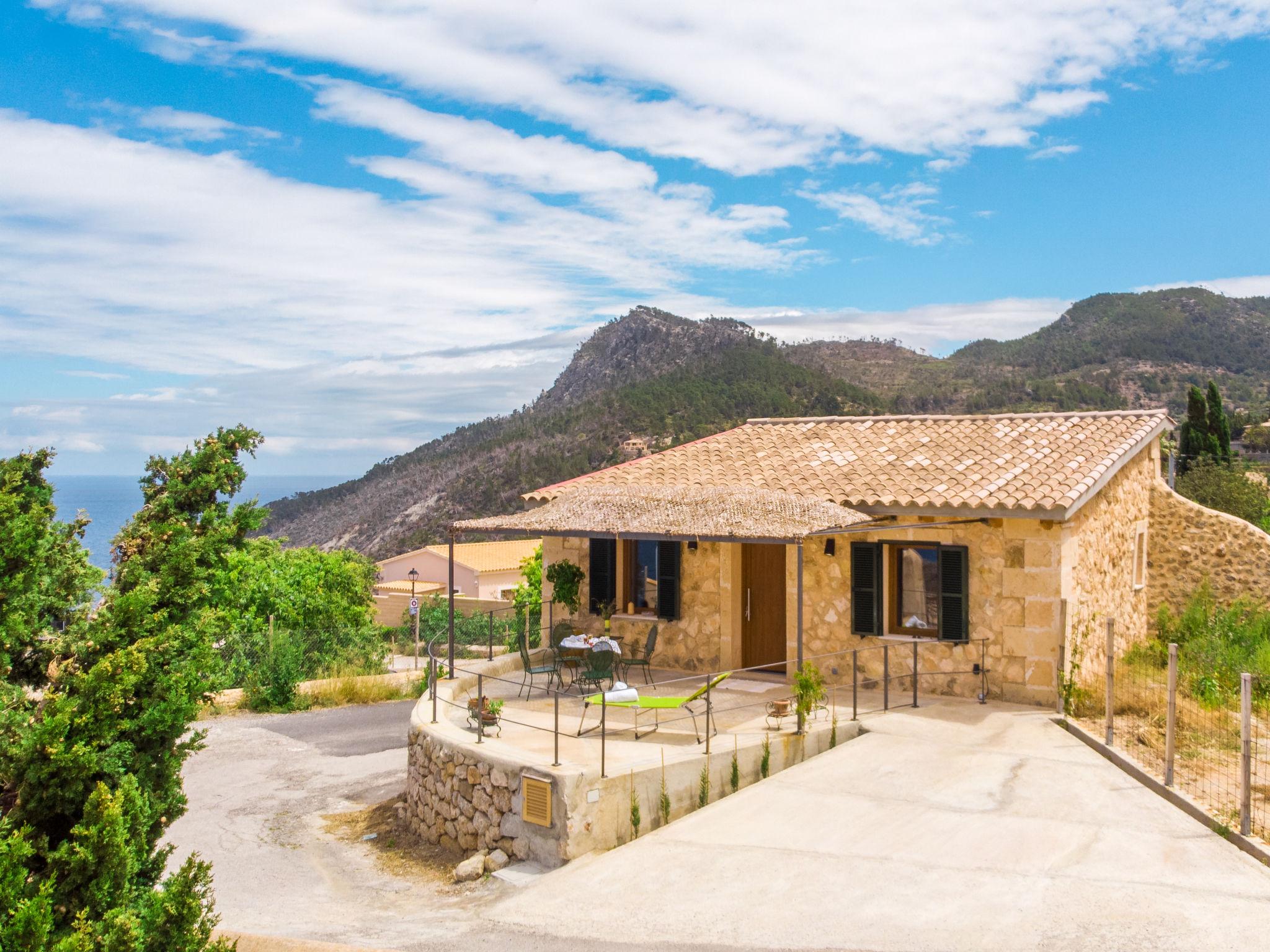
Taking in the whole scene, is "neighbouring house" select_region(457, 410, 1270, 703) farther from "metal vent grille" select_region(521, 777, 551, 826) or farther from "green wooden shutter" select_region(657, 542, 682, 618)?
"metal vent grille" select_region(521, 777, 551, 826)

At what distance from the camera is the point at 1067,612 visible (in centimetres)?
1269

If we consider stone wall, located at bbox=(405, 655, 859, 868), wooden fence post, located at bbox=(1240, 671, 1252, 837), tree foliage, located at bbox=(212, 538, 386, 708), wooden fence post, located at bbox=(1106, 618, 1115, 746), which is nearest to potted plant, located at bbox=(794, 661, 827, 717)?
stone wall, located at bbox=(405, 655, 859, 868)

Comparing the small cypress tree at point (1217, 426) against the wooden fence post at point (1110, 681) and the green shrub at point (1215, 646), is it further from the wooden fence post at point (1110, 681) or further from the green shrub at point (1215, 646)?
the wooden fence post at point (1110, 681)

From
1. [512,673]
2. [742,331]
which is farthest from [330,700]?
[742,331]

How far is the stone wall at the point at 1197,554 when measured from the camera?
16375mm

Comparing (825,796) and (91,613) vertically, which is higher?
(91,613)

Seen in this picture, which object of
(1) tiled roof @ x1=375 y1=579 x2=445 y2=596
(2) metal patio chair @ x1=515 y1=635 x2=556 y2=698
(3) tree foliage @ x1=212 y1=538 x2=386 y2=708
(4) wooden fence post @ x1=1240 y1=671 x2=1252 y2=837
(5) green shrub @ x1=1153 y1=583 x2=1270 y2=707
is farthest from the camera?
(1) tiled roof @ x1=375 y1=579 x2=445 y2=596

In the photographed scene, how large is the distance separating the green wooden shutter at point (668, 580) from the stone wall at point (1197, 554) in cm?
854

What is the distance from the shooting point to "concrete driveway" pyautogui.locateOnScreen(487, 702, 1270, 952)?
7.12 meters

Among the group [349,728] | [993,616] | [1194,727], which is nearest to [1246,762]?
[1194,727]

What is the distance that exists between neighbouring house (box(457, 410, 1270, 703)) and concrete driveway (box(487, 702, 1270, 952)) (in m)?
2.30

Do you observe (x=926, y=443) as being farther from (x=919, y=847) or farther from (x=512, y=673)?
(x=919, y=847)

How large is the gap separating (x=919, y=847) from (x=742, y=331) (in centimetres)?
6196

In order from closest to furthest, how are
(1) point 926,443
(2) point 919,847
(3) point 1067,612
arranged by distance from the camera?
(2) point 919,847 < (3) point 1067,612 < (1) point 926,443
